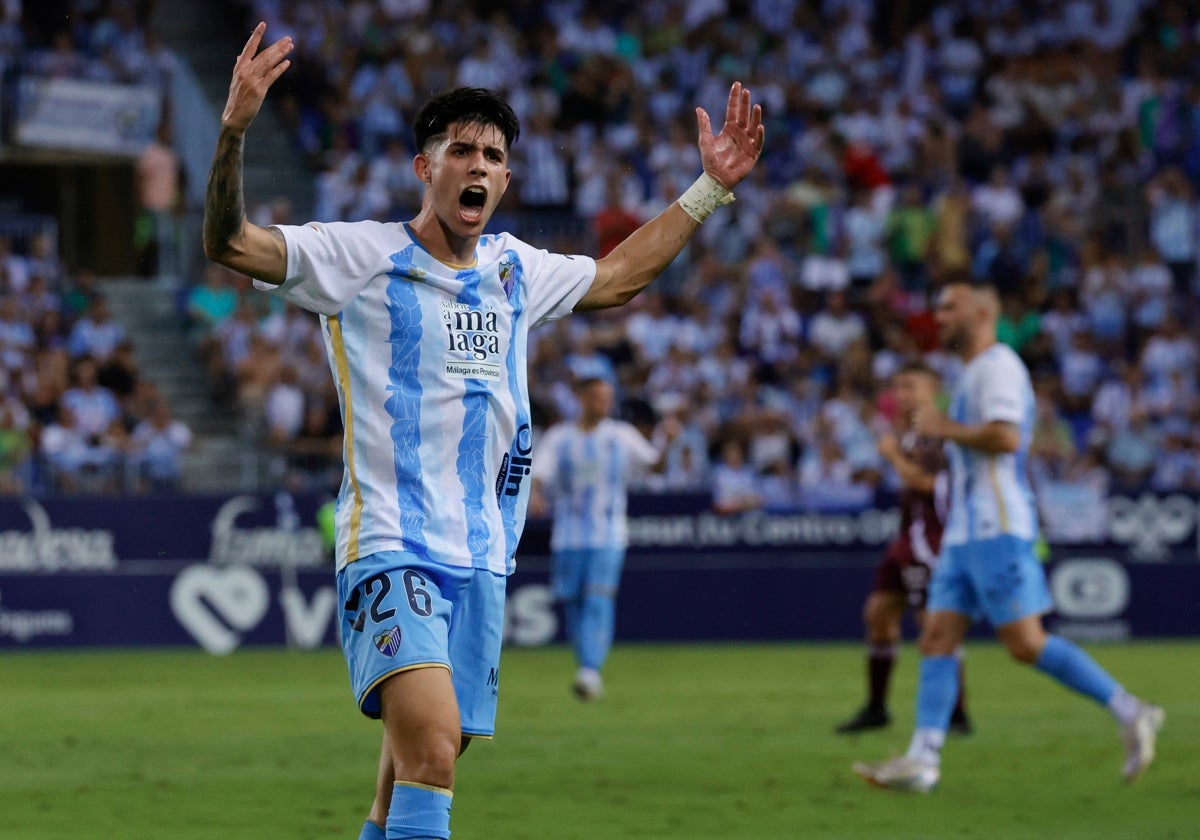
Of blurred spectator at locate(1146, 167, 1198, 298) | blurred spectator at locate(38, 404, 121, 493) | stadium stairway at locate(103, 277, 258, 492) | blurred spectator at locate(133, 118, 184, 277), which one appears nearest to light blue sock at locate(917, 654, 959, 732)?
blurred spectator at locate(38, 404, 121, 493)

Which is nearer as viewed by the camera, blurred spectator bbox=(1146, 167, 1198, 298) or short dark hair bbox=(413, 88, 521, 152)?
short dark hair bbox=(413, 88, 521, 152)

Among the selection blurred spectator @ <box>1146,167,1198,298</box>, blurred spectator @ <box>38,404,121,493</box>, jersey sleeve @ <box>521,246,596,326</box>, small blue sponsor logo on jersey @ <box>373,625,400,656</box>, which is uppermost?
blurred spectator @ <box>1146,167,1198,298</box>

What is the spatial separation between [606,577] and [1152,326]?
10366 millimetres

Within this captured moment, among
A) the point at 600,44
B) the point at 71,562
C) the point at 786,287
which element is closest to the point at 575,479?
the point at 71,562

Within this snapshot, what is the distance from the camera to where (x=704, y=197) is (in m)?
6.60

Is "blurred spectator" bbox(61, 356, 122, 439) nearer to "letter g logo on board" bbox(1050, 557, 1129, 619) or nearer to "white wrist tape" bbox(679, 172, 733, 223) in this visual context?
"letter g logo on board" bbox(1050, 557, 1129, 619)

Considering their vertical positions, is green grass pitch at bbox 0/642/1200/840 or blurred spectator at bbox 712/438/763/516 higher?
blurred spectator at bbox 712/438/763/516

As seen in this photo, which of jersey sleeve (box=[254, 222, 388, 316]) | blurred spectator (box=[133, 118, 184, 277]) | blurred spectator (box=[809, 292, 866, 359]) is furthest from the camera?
blurred spectator (box=[133, 118, 184, 277])

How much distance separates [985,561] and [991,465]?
19.2 inches

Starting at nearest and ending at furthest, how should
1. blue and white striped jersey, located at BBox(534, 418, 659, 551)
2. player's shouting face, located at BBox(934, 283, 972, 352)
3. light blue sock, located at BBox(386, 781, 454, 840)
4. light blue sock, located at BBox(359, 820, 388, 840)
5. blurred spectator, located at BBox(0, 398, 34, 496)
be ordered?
light blue sock, located at BBox(386, 781, 454, 840), light blue sock, located at BBox(359, 820, 388, 840), player's shouting face, located at BBox(934, 283, 972, 352), blue and white striped jersey, located at BBox(534, 418, 659, 551), blurred spectator, located at BBox(0, 398, 34, 496)

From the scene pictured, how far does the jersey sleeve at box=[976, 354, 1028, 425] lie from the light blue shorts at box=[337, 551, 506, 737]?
4.22 metres

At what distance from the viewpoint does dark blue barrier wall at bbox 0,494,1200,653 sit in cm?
1900

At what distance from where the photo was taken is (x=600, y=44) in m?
25.9

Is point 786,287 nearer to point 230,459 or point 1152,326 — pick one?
point 1152,326
